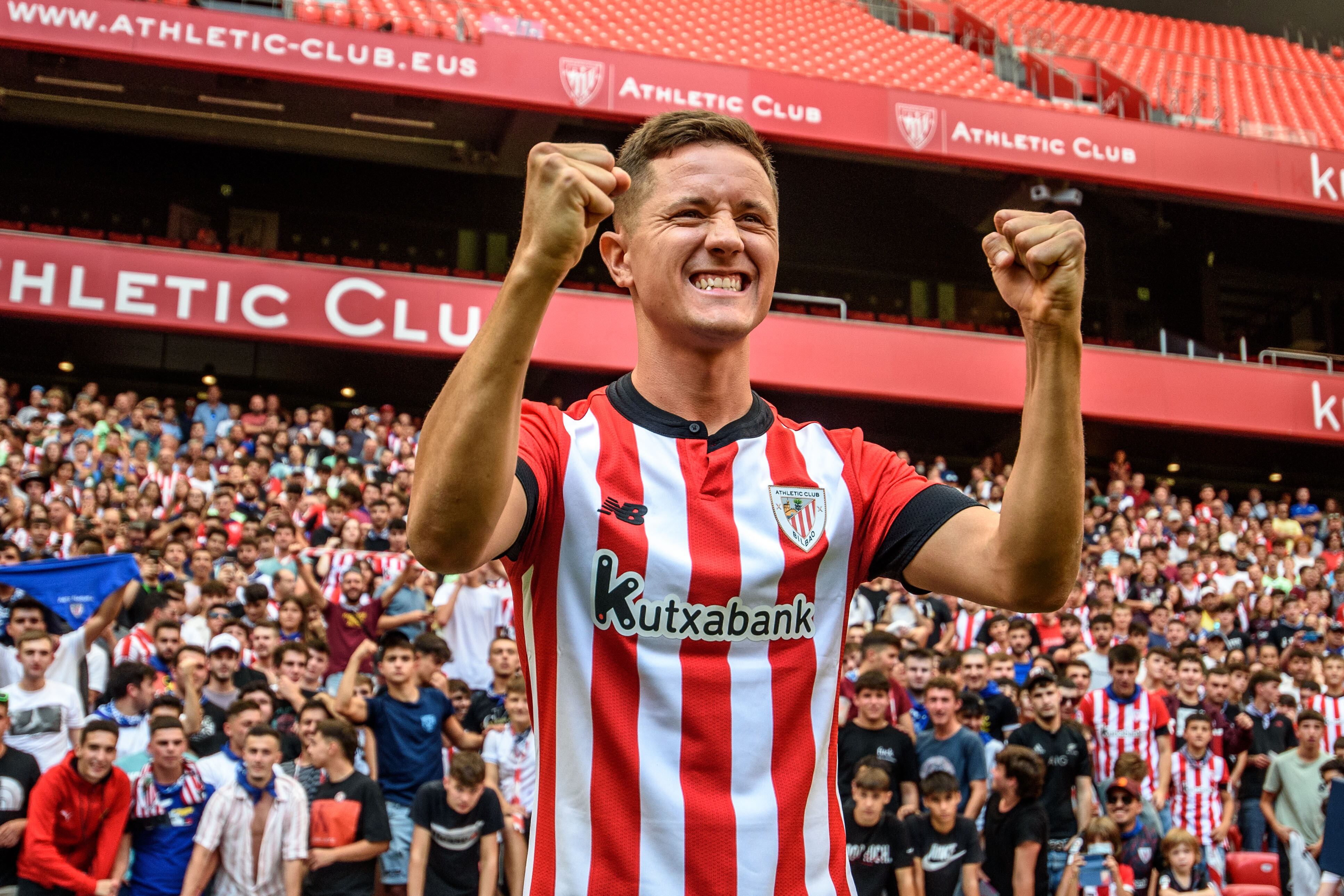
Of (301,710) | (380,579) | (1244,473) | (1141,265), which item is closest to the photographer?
(301,710)

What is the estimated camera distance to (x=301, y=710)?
306 inches

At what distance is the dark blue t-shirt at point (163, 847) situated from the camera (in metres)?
6.91

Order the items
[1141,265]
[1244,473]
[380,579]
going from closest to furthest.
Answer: [380,579] → [1244,473] → [1141,265]

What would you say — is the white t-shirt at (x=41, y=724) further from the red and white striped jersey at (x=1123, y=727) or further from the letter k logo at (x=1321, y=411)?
the letter k logo at (x=1321, y=411)

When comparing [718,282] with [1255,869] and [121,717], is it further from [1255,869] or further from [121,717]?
[1255,869]

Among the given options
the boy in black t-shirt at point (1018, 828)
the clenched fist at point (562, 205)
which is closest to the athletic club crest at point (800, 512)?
the clenched fist at point (562, 205)

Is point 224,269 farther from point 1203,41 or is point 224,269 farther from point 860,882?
point 1203,41

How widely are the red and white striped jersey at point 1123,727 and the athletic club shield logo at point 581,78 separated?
44.4 ft

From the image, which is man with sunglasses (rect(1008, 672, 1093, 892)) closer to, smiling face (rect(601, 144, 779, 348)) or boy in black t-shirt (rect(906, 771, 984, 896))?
boy in black t-shirt (rect(906, 771, 984, 896))

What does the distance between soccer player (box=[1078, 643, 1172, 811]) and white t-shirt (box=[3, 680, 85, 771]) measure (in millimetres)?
6600

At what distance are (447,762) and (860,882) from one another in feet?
9.45

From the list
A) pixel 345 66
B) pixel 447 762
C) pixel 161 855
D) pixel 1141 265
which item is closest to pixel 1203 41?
pixel 1141 265

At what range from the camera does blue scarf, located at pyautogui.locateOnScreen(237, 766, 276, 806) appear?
7.12 meters

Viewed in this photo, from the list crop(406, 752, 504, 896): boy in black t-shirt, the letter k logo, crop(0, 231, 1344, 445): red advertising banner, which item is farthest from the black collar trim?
the letter k logo
